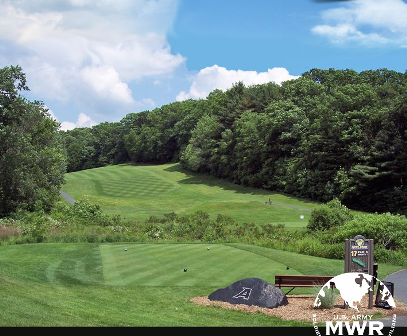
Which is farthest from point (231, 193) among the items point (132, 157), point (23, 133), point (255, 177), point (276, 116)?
point (132, 157)

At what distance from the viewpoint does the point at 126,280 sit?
1938cm

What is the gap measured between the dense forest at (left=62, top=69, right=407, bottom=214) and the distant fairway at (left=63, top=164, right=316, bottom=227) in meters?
3.97

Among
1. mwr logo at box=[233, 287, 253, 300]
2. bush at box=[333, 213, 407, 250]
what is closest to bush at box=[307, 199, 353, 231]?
bush at box=[333, 213, 407, 250]

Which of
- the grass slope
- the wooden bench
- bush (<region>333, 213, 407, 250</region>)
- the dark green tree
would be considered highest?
the dark green tree

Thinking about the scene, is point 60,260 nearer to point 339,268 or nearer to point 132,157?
point 339,268

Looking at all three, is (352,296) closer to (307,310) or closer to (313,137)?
(307,310)

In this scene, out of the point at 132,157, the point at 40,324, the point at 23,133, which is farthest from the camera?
the point at 132,157

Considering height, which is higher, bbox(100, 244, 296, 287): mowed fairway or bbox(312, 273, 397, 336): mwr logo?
bbox(312, 273, 397, 336): mwr logo

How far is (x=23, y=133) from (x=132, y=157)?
10005cm

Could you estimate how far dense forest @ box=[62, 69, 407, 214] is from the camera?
62531 millimetres

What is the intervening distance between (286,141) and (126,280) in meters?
67.0

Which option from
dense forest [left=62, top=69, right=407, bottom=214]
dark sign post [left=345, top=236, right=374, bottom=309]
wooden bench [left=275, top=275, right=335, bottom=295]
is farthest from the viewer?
dense forest [left=62, top=69, right=407, bottom=214]

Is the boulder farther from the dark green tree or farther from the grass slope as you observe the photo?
the dark green tree

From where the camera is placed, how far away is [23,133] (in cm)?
4703
